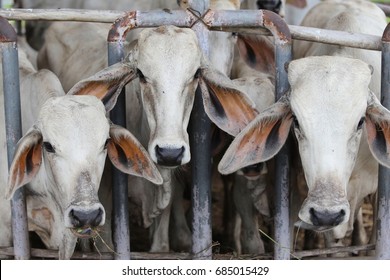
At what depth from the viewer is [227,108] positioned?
14.8 ft

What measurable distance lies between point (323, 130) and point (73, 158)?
1040mm

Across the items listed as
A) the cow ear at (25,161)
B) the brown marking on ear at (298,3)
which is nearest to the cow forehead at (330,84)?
the cow ear at (25,161)

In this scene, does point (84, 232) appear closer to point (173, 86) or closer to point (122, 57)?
point (173, 86)

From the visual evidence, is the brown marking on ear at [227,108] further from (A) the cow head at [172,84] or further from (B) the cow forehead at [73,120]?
(B) the cow forehead at [73,120]

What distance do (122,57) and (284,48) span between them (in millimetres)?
739

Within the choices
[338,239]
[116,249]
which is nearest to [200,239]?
[116,249]

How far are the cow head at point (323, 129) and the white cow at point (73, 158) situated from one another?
18.7 inches

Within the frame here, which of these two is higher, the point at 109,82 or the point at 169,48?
the point at 169,48

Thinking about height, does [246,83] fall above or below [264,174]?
above

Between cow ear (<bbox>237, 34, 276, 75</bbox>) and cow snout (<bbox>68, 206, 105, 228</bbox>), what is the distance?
1.60 metres

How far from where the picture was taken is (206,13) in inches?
180

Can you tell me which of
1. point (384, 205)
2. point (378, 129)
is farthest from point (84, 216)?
point (384, 205)

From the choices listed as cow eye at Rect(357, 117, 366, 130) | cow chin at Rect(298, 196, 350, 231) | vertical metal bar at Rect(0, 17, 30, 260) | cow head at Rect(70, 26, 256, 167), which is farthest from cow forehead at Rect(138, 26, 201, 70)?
cow chin at Rect(298, 196, 350, 231)
